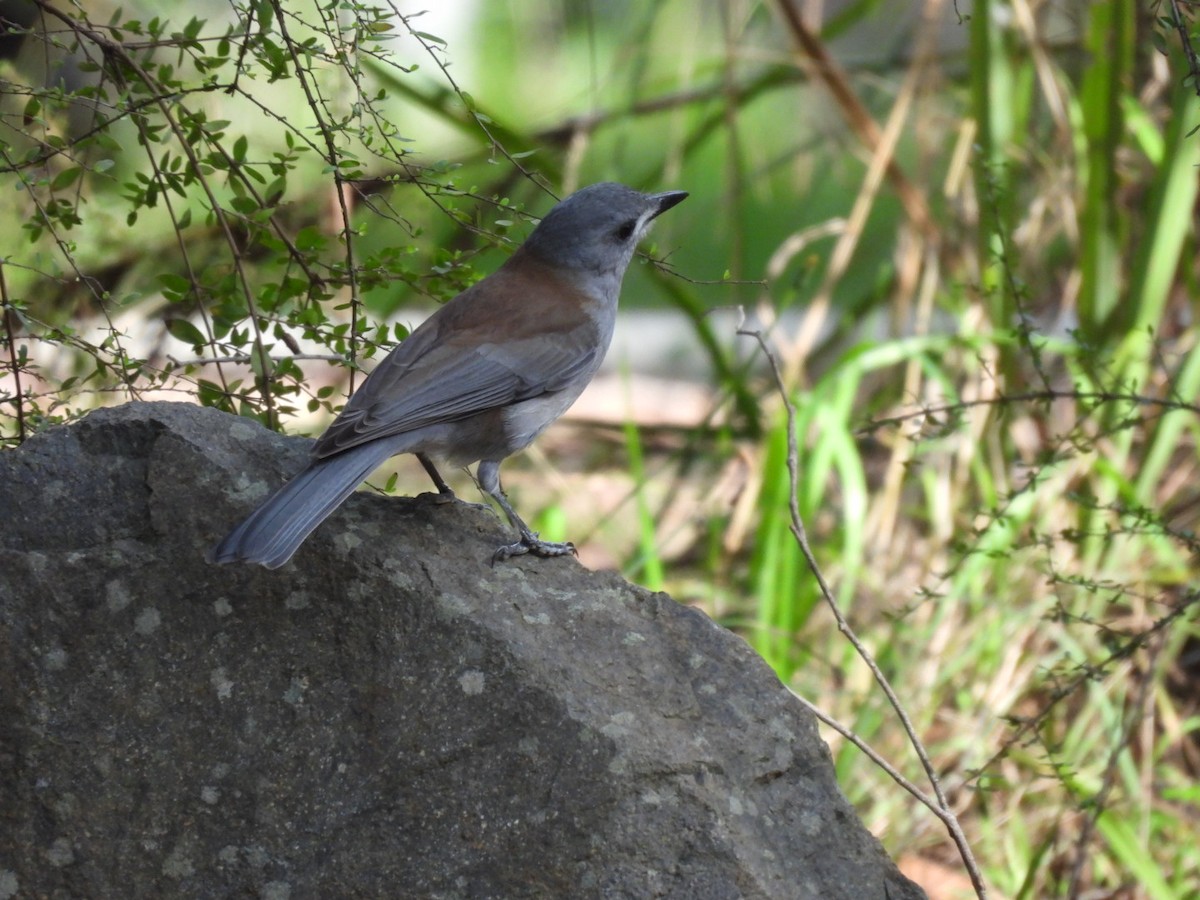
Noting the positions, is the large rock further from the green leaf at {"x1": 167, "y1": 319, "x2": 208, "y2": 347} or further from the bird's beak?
the bird's beak

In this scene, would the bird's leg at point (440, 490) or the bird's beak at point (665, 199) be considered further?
the bird's beak at point (665, 199)

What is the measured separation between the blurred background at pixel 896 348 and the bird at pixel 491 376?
16 cm

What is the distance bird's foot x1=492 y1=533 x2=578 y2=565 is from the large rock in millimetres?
139

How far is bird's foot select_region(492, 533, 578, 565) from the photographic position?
9.34 ft

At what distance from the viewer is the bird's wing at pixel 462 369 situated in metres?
2.98

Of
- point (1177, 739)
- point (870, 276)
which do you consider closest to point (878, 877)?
point (1177, 739)

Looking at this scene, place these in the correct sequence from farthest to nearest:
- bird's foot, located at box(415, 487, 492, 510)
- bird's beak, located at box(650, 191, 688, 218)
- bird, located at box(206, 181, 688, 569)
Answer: bird's beak, located at box(650, 191, 688, 218), bird's foot, located at box(415, 487, 492, 510), bird, located at box(206, 181, 688, 569)

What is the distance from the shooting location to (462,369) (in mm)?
3209

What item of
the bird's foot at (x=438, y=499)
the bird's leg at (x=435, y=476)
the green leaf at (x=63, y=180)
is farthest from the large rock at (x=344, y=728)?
the green leaf at (x=63, y=180)

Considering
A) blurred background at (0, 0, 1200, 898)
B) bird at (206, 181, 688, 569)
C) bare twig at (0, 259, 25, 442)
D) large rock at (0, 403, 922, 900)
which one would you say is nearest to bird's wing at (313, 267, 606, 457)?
bird at (206, 181, 688, 569)

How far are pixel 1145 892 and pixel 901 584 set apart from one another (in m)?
1.60

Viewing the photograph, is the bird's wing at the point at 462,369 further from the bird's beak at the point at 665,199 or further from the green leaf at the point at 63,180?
the green leaf at the point at 63,180

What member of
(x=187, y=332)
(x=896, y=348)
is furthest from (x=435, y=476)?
(x=896, y=348)

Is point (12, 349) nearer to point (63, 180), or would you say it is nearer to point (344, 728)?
point (63, 180)
